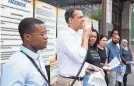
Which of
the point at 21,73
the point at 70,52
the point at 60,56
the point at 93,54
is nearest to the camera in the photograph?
the point at 21,73

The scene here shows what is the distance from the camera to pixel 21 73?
2121mm

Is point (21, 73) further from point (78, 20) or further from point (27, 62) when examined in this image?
point (78, 20)

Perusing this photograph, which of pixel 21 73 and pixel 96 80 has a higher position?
pixel 21 73

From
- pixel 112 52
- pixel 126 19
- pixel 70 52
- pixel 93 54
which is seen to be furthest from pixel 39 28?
pixel 126 19

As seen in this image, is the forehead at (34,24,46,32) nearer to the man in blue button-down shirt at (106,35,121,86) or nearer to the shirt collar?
the shirt collar

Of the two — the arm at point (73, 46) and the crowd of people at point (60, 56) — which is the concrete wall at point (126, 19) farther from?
the arm at point (73, 46)

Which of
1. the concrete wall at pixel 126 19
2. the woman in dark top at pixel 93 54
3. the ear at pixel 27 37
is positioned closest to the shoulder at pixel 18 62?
the ear at pixel 27 37

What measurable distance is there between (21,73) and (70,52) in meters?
1.19

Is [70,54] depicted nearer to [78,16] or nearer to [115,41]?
[78,16]

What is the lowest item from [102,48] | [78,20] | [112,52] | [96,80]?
[96,80]

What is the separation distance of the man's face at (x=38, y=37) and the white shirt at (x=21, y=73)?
9 cm

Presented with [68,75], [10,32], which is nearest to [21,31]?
[68,75]

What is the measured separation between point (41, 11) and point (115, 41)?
3.19m

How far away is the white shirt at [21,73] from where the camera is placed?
2.11 meters
